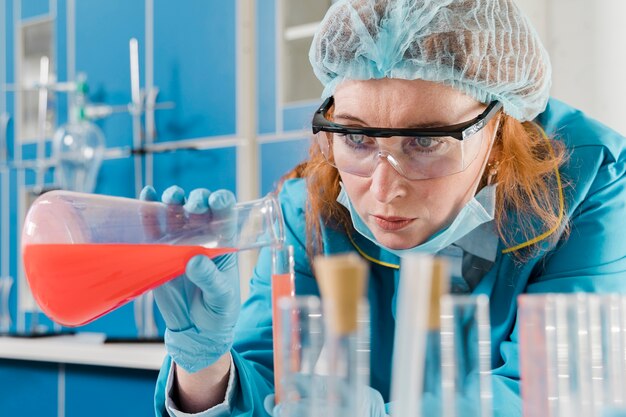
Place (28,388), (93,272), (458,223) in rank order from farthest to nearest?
(28,388) → (458,223) → (93,272)

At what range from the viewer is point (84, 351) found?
267 centimetres

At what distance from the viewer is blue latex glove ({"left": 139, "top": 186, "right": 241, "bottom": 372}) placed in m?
1.05

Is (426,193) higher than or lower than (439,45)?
lower

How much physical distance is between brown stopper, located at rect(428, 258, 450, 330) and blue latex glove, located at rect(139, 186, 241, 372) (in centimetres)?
45

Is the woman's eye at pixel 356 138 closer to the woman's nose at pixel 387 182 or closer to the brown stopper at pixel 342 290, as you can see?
the woman's nose at pixel 387 182

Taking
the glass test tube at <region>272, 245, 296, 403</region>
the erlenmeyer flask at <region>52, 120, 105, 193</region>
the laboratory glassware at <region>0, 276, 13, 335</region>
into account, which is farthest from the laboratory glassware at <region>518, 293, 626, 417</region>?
the laboratory glassware at <region>0, 276, 13, 335</region>

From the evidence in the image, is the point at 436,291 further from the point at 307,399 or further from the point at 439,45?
the point at 439,45

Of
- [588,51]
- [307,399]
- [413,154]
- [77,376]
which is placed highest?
[588,51]

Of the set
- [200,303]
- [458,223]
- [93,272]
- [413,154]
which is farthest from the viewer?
[458,223]

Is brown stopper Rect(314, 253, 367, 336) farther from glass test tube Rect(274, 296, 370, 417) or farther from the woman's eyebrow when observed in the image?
the woman's eyebrow

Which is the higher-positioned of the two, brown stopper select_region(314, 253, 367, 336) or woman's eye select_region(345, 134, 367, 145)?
woman's eye select_region(345, 134, 367, 145)

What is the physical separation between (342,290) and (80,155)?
2829 millimetres

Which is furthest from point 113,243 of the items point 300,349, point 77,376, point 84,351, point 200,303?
point 77,376

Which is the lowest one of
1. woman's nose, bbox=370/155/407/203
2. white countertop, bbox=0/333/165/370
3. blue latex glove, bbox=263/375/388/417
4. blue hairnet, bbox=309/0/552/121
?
white countertop, bbox=0/333/165/370
